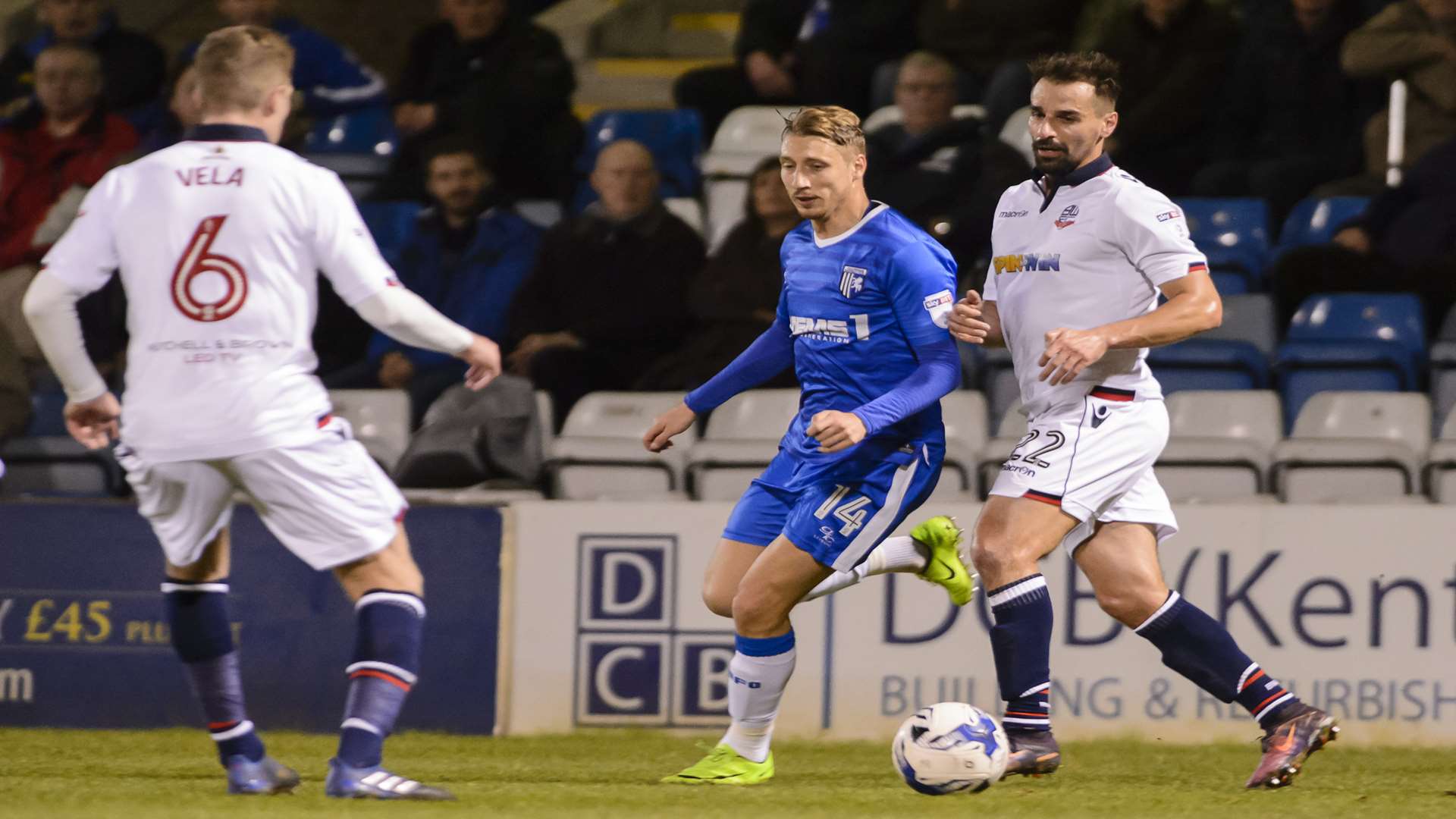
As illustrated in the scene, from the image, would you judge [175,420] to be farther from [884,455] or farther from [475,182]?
[475,182]

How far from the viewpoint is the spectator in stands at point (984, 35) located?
34.6ft

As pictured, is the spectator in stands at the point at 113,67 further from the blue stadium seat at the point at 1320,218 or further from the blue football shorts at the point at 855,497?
the blue football shorts at the point at 855,497

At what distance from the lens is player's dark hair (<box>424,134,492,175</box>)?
30.9 feet

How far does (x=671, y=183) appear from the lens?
10.6 m

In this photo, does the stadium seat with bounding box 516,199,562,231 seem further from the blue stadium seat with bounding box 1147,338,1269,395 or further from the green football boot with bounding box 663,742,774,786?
the green football boot with bounding box 663,742,774,786

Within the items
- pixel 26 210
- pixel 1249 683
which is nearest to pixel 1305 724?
pixel 1249 683

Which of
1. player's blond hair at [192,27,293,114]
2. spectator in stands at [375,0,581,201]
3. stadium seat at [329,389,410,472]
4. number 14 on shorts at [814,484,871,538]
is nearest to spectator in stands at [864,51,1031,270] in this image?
spectator in stands at [375,0,581,201]

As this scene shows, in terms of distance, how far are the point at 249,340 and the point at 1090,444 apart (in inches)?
87.8

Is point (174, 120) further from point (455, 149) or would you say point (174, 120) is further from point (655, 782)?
point (655, 782)

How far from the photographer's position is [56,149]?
10188mm

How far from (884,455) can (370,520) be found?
1.49 meters

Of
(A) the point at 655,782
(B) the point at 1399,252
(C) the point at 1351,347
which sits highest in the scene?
(B) the point at 1399,252

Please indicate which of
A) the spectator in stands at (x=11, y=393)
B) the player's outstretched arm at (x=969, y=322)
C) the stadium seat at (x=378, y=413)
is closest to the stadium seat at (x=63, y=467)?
the spectator in stands at (x=11, y=393)

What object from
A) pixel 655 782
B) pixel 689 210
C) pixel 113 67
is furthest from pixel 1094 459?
pixel 113 67
